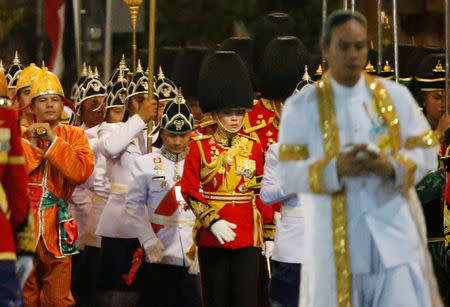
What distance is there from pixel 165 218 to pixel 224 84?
1.38m

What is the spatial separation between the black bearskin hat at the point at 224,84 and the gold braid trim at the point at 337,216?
395 centimetres

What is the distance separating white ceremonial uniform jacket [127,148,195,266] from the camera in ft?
39.1

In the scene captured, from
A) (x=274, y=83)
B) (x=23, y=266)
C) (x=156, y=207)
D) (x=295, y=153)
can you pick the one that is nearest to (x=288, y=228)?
(x=156, y=207)

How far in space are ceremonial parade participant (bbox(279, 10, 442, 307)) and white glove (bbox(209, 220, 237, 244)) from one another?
264cm

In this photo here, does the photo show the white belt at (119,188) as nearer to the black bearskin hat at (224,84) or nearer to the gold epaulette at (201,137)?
the black bearskin hat at (224,84)

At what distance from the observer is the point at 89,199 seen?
14.9 metres

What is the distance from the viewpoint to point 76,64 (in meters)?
20.7

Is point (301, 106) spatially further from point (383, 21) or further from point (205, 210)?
point (383, 21)

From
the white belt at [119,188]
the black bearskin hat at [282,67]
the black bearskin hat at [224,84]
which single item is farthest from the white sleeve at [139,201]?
the black bearskin hat at [282,67]

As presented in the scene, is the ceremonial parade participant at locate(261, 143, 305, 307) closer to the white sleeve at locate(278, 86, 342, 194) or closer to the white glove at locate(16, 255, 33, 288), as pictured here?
the white sleeve at locate(278, 86, 342, 194)

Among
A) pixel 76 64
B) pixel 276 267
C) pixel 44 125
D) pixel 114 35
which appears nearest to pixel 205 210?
pixel 276 267

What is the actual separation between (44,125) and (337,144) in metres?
3.89

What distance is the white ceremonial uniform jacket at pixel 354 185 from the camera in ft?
27.2

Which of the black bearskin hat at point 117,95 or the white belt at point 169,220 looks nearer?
the white belt at point 169,220
